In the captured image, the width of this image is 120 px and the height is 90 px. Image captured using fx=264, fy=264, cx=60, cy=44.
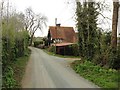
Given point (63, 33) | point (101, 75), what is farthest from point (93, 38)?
point (63, 33)

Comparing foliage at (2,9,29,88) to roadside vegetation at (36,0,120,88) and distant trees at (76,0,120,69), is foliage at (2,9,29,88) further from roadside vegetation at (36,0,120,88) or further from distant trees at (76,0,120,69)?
distant trees at (76,0,120,69)

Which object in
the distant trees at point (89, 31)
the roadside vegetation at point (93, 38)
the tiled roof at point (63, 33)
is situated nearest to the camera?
the roadside vegetation at point (93, 38)

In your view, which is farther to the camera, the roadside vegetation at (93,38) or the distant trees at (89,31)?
the distant trees at (89,31)

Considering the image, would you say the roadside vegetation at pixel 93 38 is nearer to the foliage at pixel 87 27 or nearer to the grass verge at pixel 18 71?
the foliage at pixel 87 27

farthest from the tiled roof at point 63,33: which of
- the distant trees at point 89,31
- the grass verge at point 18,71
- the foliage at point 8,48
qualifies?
the grass verge at point 18,71

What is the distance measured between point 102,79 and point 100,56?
6803mm

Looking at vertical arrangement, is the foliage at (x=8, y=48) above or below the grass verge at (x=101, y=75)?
above

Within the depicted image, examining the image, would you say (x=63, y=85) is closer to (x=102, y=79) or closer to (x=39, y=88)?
(x=39, y=88)

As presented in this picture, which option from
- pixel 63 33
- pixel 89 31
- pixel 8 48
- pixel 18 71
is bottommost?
pixel 18 71

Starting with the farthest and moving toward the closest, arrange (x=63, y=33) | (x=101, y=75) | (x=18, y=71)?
(x=63, y=33) < (x=18, y=71) < (x=101, y=75)

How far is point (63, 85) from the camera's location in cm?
1418

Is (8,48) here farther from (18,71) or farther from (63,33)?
(63,33)

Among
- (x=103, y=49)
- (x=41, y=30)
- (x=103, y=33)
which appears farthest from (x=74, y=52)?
(x=41, y=30)

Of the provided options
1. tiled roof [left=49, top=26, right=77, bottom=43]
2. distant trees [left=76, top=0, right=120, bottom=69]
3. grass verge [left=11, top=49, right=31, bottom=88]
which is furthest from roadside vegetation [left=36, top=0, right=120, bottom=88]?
tiled roof [left=49, top=26, right=77, bottom=43]
